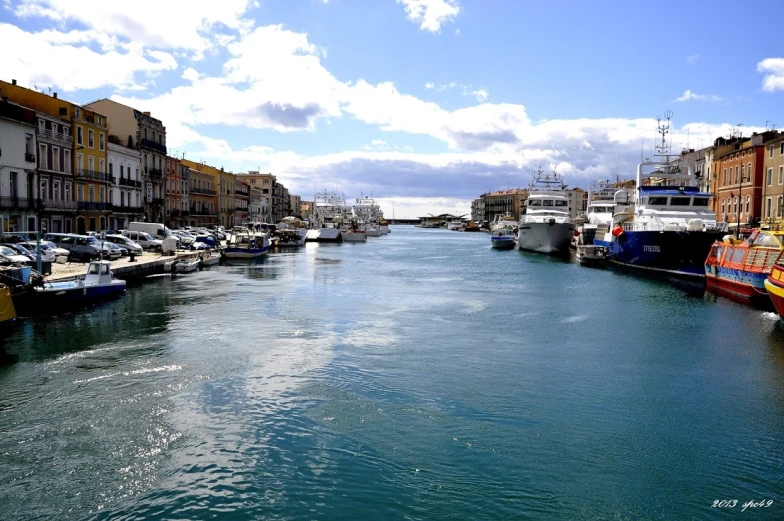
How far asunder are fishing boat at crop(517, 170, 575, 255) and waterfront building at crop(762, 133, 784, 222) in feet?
70.9

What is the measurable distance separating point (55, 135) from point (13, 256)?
24019 millimetres

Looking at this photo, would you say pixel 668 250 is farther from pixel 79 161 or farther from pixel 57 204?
pixel 79 161

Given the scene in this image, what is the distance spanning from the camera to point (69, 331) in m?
23.0

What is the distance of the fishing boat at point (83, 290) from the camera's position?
2652 cm

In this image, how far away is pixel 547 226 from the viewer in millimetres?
74312

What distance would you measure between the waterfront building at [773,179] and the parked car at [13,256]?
2240 inches

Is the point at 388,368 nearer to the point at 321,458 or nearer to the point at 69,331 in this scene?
the point at 321,458

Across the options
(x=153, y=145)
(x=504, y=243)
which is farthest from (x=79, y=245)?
(x=504, y=243)

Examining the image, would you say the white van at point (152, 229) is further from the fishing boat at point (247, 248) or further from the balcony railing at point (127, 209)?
the fishing boat at point (247, 248)

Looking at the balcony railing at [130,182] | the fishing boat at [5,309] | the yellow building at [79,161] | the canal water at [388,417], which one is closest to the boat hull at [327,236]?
the balcony railing at [130,182]

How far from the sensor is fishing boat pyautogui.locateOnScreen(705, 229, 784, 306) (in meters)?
31.3

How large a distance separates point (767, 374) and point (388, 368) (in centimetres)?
1129

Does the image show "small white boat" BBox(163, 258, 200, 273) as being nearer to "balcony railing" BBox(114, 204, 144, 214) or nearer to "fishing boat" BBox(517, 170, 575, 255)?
"balcony railing" BBox(114, 204, 144, 214)

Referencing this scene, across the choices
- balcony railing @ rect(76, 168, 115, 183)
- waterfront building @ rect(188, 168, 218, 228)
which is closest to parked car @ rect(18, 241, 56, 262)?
balcony railing @ rect(76, 168, 115, 183)
